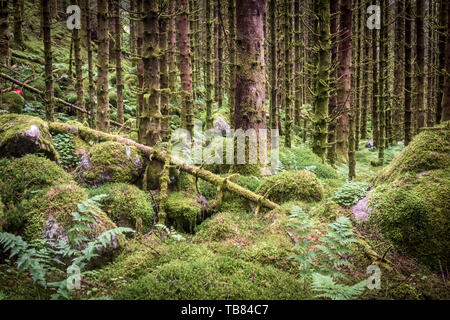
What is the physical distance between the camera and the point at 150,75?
644 cm

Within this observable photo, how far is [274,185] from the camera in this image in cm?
612

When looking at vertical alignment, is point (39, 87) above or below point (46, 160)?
above

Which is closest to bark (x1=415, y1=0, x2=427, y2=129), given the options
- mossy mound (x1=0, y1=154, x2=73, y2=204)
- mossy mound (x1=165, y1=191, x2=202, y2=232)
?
mossy mound (x1=165, y1=191, x2=202, y2=232)

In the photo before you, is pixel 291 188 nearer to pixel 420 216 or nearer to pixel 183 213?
pixel 183 213

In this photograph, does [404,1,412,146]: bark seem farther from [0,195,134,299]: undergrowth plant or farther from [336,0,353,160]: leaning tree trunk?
[0,195,134,299]: undergrowth plant

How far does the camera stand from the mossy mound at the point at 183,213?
5672 mm

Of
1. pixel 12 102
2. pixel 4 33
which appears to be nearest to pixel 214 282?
pixel 12 102

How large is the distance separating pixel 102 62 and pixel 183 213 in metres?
6.29

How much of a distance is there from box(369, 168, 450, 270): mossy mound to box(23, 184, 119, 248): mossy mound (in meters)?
4.18

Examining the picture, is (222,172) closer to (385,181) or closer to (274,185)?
(274,185)

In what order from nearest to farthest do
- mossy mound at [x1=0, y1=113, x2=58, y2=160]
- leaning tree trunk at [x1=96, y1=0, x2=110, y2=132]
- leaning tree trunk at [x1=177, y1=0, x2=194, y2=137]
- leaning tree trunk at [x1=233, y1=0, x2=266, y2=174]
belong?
1. mossy mound at [x1=0, y1=113, x2=58, y2=160]
2. leaning tree trunk at [x1=233, y1=0, x2=266, y2=174]
3. leaning tree trunk at [x1=96, y1=0, x2=110, y2=132]
4. leaning tree trunk at [x1=177, y1=0, x2=194, y2=137]

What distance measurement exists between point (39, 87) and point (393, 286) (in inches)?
633

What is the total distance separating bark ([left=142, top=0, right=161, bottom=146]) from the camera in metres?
6.22
